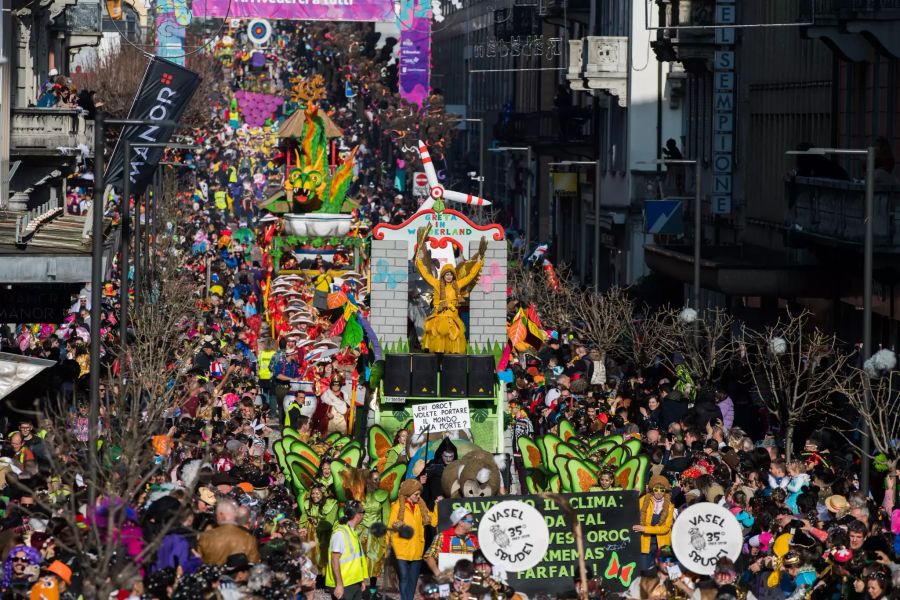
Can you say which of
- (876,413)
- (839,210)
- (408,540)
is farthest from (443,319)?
(408,540)

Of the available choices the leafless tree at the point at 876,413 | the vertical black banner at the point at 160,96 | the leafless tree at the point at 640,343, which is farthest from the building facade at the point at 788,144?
the vertical black banner at the point at 160,96

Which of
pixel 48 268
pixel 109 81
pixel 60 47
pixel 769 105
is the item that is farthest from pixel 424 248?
pixel 109 81

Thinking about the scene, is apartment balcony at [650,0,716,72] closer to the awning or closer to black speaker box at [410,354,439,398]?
black speaker box at [410,354,439,398]

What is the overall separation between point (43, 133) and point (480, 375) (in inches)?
702

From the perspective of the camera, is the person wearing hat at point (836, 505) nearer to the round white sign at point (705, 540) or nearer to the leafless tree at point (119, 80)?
the round white sign at point (705, 540)

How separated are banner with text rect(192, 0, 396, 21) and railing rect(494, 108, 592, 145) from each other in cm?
709

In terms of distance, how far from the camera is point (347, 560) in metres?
17.8

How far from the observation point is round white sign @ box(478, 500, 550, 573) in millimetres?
17578

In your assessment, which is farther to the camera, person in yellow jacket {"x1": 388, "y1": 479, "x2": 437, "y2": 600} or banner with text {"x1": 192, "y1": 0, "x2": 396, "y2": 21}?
banner with text {"x1": 192, "y1": 0, "x2": 396, "y2": 21}

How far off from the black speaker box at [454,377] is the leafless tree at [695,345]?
13.5 ft

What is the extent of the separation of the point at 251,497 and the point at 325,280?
2123 centimetres

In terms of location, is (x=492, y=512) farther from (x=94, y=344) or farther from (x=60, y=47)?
(x=60, y=47)

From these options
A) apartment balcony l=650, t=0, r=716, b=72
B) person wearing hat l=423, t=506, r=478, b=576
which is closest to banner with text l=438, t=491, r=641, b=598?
person wearing hat l=423, t=506, r=478, b=576

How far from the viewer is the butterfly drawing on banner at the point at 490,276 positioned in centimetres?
2859
